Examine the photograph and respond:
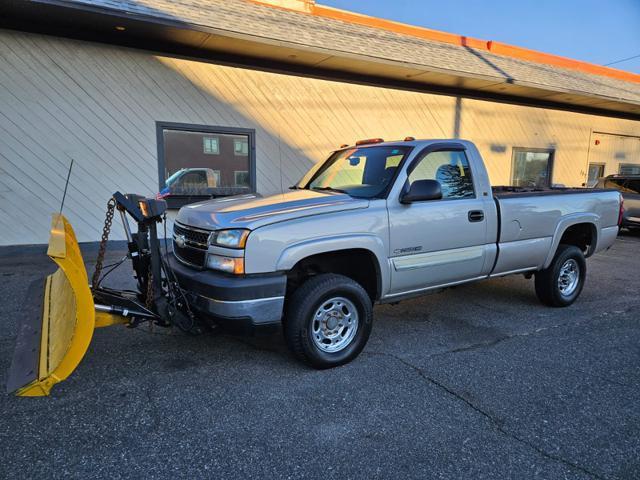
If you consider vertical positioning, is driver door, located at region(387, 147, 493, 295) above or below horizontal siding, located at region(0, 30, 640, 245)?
below

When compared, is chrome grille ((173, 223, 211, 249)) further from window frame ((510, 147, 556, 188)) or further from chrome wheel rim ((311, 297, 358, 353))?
window frame ((510, 147, 556, 188))

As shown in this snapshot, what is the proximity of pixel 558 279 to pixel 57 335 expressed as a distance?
210 inches

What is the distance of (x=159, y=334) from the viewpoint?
435cm

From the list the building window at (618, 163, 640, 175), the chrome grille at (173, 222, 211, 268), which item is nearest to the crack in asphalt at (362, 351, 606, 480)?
the chrome grille at (173, 222, 211, 268)

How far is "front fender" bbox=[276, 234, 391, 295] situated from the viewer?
3.29 meters

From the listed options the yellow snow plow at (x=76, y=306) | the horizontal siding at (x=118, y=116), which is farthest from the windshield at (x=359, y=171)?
the horizontal siding at (x=118, y=116)

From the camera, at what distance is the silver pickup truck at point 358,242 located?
10.7 feet

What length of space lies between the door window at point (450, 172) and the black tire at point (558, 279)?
172cm

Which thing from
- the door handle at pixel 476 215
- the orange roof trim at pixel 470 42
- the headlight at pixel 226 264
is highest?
the orange roof trim at pixel 470 42

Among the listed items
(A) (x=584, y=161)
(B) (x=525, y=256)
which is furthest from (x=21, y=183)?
(A) (x=584, y=161)

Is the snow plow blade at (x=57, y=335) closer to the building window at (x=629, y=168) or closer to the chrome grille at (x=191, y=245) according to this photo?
the chrome grille at (x=191, y=245)

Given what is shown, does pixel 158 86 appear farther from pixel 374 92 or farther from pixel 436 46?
pixel 436 46

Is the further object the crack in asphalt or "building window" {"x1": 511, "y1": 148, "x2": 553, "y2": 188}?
"building window" {"x1": 511, "y1": 148, "x2": 553, "y2": 188}

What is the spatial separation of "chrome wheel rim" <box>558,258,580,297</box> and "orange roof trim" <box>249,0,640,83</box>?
765cm
